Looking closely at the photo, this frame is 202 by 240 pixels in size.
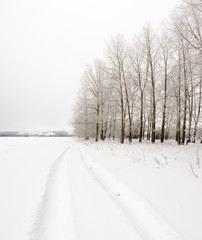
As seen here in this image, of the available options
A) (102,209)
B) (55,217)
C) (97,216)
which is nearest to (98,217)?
(97,216)

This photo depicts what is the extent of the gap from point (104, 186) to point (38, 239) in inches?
59.3

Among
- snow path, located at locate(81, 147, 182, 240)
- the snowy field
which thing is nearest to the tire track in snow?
the snowy field

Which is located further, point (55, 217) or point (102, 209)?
point (102, 209)

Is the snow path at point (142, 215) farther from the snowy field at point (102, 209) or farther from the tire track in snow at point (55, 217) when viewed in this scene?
the tire track in snow at point (55, 217)

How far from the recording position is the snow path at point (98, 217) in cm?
122

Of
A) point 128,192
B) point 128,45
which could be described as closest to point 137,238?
point 128,192

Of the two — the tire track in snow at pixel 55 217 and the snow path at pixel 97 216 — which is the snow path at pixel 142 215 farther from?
the tire track in snow at pixel 55 217

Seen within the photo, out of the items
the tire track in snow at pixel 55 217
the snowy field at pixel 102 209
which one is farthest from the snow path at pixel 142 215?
the tire track in snow at pixel 55 217

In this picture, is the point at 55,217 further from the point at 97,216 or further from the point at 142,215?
the point at 142,215

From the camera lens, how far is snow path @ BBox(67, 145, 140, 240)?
1.22m

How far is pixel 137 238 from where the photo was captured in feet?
3.90

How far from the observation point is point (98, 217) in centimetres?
151

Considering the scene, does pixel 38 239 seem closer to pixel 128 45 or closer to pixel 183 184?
pixel 183 184

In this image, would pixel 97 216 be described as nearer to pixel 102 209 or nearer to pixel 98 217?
pixel 98 217
